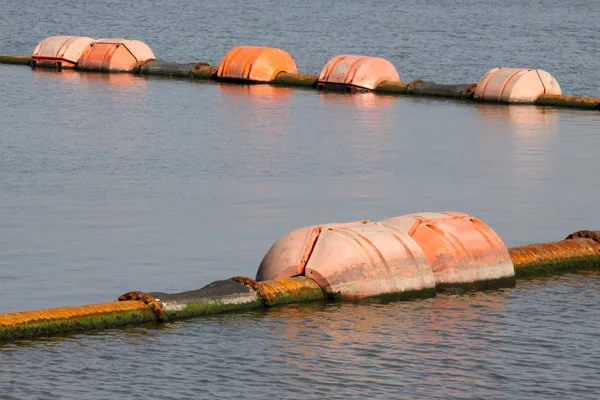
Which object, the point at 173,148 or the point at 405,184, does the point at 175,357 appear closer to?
the point at 405,184

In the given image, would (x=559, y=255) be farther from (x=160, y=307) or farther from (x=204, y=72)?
(x=204, y=72)

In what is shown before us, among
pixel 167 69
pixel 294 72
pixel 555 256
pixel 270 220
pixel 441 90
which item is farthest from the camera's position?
pixel 167 69

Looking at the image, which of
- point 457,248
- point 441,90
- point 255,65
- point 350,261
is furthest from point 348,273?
point 255,65

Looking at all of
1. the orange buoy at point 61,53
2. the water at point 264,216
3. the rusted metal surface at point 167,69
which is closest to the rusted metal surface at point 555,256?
the water at point 264,216

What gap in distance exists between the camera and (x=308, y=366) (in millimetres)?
12336

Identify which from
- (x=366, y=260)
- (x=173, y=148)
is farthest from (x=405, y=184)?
(x=366, y=260)

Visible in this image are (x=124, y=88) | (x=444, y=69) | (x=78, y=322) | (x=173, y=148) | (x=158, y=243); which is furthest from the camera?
(x=444, y=69)

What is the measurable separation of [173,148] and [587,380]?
1535 cm

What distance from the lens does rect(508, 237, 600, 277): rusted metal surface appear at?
54.1 ft

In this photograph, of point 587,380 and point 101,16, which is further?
point 101,16

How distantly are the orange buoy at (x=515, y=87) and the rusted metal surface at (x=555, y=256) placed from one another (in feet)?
65.3

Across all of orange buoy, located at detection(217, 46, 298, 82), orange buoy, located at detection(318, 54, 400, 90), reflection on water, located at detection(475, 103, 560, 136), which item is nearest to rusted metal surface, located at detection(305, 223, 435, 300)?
reflection on water, located at detection(475, 103, 560, 136)

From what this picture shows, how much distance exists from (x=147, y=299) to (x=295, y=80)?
27674 mm

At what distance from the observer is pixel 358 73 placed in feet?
130
